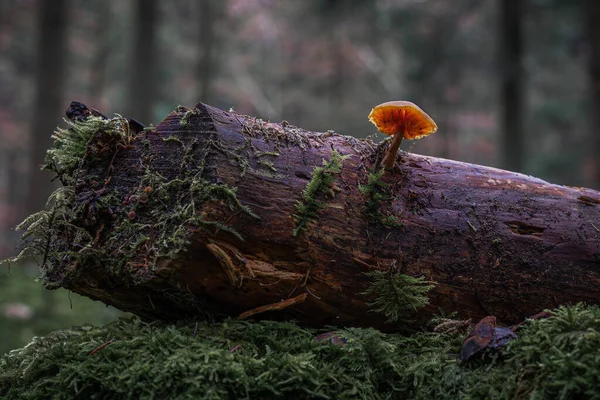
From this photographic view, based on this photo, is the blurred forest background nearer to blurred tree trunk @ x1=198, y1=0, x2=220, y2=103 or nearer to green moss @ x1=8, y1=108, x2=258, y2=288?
blurred tree trunk @ x1=198, y1=0, x2=220, y2=103

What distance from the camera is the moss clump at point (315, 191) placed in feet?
7.56

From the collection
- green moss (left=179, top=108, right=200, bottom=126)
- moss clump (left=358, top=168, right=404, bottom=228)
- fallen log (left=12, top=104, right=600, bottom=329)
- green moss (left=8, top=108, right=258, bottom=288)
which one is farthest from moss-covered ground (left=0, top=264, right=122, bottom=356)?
moss clump (left=358, top=168, right=404, bottom=228)

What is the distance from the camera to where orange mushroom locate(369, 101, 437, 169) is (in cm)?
235

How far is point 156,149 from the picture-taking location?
2.40 metres

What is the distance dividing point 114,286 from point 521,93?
31.9 feet

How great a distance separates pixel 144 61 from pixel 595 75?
7.11m

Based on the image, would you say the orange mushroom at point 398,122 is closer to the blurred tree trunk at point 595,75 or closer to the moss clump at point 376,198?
the moss clump at point 376,198

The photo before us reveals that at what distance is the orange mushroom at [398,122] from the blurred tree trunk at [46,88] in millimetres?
7491

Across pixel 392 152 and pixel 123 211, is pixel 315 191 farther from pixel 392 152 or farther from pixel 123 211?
pixel 123 211

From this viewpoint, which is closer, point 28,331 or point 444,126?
point 28,331

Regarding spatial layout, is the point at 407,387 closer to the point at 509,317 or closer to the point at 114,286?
the point at 509,317

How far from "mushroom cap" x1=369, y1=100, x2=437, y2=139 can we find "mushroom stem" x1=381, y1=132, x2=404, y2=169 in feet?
0.11

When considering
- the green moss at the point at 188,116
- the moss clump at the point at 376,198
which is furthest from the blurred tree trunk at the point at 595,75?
the green moss at the point at 188,116

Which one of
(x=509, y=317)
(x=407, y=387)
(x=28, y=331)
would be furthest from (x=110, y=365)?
(x=28, y=331)
